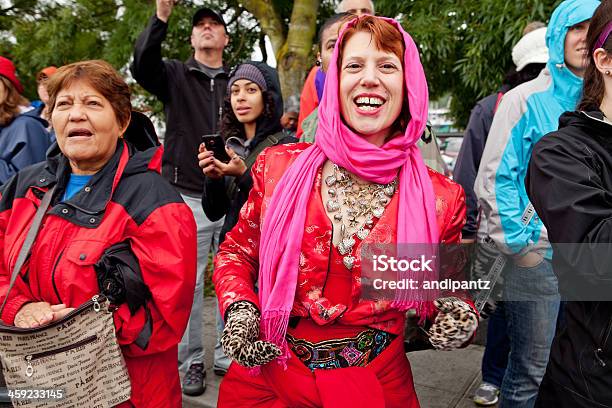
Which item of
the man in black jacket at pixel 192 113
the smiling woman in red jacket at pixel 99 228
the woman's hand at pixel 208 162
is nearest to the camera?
the smiling woman in red jacket at pixel 99 228

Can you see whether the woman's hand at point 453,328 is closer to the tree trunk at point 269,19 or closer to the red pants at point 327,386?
the red pants at point 327,386

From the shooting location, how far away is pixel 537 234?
7.53 feet

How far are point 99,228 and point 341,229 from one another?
34.6 inches

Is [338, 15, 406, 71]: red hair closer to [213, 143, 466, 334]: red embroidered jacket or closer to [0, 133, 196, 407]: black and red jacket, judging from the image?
[213, 143, 466, 334]: red embroidered jacket

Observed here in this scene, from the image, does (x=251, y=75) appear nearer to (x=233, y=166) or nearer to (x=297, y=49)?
(x=233, y=166)

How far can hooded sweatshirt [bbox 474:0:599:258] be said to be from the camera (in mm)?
2252

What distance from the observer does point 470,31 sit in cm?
555

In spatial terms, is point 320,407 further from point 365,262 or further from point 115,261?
point 115,261

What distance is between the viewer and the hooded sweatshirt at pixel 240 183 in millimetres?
2648

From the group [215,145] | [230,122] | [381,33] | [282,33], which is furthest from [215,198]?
[282,33]

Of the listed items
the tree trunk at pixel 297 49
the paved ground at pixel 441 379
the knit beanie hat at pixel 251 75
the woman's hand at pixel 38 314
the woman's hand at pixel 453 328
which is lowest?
the paved ground at pixel 441 379

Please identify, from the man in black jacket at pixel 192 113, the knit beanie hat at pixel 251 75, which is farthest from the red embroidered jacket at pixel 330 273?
the man in black jacket at pixel 192 113

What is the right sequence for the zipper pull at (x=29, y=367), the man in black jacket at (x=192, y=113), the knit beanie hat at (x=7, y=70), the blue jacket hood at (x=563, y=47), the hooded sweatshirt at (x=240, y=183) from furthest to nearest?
the knit beanie hat at (x=7, y=70) < the man in black jacket at (x=192, y=113) < the hooded sweatshirt at (x=240, y=183) < the blue jacket hood at (x=563, y=47) < the zipper pull at (x=29, y=367)

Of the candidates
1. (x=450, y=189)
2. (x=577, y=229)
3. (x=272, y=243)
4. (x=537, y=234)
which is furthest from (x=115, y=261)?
(x=537, y=234)
